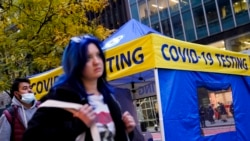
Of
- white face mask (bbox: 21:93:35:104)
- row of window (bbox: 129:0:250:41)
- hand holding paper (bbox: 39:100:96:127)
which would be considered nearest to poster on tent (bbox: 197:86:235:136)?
white face mask (bbox: 21:93:35:104)

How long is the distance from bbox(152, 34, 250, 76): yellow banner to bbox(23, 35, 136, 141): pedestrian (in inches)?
137

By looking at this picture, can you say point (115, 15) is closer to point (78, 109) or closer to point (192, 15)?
point (192, 15)

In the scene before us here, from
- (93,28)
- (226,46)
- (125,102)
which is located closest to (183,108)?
(125,102)

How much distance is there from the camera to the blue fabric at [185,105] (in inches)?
221

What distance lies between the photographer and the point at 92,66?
Answer: 1.99 meters

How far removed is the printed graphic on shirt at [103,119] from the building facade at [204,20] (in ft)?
88.2

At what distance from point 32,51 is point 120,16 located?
32.4 meters

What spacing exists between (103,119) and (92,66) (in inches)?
12.1

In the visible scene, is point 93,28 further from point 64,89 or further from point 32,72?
point 64,89

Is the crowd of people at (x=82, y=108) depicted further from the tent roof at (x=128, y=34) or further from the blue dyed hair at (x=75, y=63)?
the tent roof at (x=128, y=34)

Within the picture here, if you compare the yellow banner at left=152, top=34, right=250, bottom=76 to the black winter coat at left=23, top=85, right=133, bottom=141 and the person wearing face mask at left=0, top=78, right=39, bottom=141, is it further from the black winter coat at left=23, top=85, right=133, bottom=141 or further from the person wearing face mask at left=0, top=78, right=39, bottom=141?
the black winter coat at left=23, top=85, right=133, bottom=141

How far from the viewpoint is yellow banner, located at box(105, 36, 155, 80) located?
5.56 meters

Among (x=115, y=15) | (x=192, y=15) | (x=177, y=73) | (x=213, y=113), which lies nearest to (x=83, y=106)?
(x=177, y=73)

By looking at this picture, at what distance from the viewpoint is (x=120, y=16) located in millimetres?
42250
